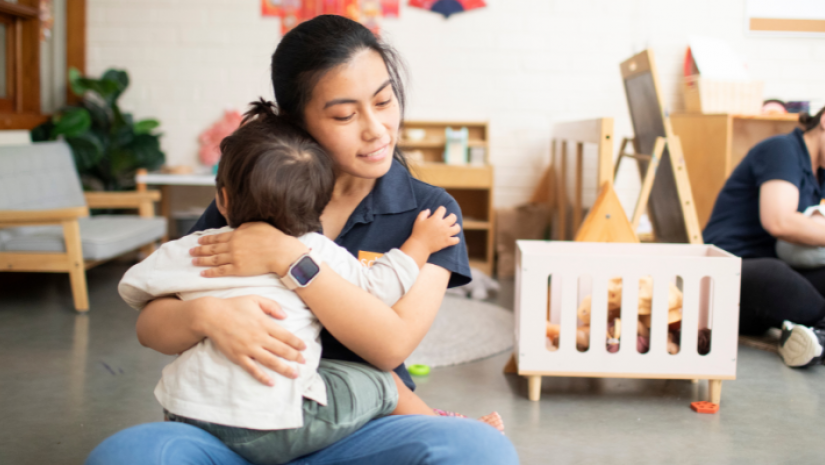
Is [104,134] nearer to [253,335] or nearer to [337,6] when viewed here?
[337,6]

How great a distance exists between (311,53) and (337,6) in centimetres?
353

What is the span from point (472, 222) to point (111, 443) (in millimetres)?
3366

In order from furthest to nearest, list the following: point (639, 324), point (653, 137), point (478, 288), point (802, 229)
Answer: point (478, 288)
point (653, 137)
point (802, 229)
point (639, 324)

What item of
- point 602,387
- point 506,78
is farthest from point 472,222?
point 602,387

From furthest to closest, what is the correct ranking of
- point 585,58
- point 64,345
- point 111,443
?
point 585,58 < point 64,345 < point 111,443

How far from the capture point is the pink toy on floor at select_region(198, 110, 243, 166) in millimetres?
4469

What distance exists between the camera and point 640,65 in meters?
2.94

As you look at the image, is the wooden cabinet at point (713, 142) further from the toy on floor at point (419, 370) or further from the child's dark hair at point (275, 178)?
the child's dark hair at point (275, 178)

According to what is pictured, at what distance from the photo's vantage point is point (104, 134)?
4.26m

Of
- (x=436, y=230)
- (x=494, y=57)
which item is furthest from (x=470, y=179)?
(x=436, y=230)

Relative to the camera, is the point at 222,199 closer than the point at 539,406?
Yes

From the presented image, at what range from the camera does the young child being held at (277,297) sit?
960 mm

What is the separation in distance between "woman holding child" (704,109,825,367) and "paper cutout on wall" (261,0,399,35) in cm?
257

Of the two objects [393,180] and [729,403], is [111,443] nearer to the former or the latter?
[393,180]
